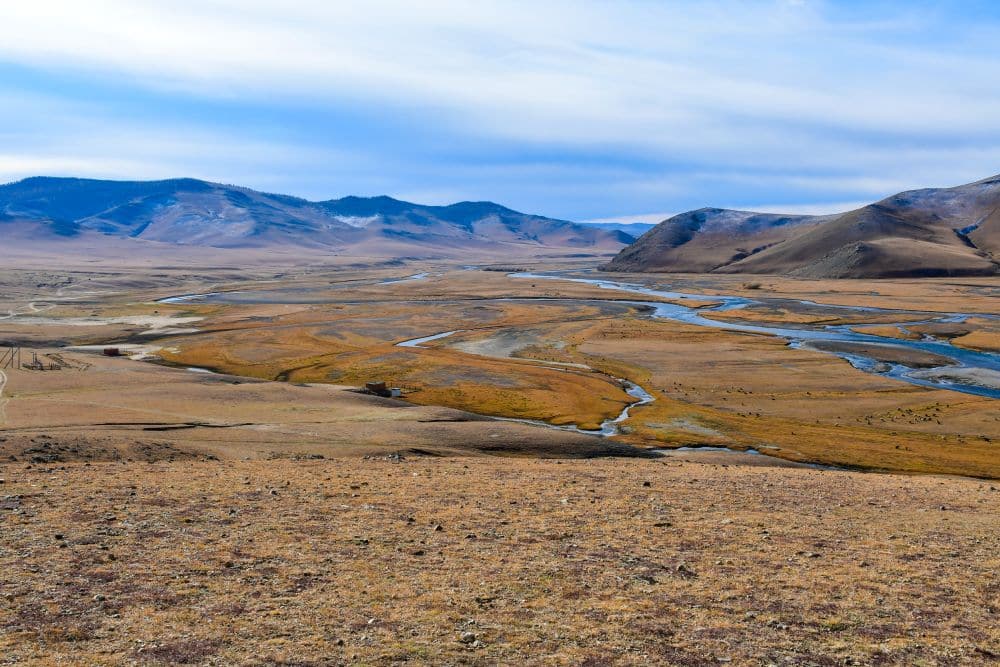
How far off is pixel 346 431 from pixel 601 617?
92.7ft

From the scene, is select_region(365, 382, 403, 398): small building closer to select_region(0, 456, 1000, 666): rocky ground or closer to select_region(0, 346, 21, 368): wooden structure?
select_region(0, 346, 21, 368): wooden structure

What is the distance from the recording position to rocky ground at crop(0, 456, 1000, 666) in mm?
12367

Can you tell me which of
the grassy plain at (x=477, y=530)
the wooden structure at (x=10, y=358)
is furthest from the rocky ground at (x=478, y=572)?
the wooden structure at (x=10, y=358)

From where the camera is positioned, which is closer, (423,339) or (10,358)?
(10,358)

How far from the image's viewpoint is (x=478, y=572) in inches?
631

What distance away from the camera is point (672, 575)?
1616cm

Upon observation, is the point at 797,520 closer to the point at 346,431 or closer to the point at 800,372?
the point at 346,431

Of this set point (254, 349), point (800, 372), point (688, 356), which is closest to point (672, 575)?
point (800, 372)

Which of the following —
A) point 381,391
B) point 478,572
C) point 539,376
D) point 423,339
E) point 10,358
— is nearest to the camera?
→ point 478,572

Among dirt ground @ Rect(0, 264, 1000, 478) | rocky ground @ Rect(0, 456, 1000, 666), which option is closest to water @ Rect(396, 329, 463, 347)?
dirt ground @ Rect(0, 264, 1000, 478)

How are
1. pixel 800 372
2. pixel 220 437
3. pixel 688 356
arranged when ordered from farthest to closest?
pixel 688 356 < pixel 800 372 < pixel 220 437

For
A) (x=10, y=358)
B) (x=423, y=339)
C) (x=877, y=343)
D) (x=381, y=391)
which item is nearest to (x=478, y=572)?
(x=381, y=391)

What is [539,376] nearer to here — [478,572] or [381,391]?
[381,391]

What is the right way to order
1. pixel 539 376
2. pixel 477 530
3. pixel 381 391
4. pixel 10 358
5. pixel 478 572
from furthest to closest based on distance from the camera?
1. pixel 539 376
2. pixel 10 358
3. pixel 381 391
4. pixel 477 530
5. pixel 478 572
